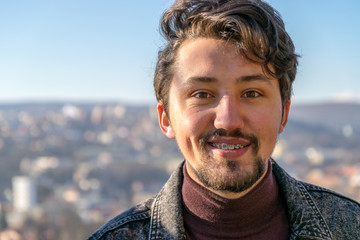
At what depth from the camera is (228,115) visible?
1.42 meters

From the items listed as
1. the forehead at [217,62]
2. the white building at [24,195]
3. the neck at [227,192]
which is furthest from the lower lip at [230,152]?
the white building at [24,195]

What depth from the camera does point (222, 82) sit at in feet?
4.81

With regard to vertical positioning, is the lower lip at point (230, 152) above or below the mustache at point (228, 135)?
below

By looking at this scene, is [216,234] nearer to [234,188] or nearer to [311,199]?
[234,188]

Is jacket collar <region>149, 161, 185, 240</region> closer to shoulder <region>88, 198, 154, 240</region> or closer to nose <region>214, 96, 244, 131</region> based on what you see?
shoulder <region>88, 198, 154, 240</region>

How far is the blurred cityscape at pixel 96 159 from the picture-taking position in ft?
91.9

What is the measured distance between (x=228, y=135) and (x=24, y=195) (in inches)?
1254

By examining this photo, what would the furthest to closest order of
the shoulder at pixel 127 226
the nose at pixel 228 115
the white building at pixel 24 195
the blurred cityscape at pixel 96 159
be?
the white building at pixel 24 195 < the blurred cityscape at pixel 96 159 < the shoulder at pixel 127 226 < the nose at pixel 228 115

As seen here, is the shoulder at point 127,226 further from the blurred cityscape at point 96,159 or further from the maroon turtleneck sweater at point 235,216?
the blurred cityscape at point 96,159

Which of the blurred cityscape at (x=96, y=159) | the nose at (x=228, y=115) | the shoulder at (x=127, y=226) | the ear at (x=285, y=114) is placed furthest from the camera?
the blurred cityscape at (x=96, y=159)

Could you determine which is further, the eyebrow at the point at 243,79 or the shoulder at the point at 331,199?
the shoulder at the point at 331,199

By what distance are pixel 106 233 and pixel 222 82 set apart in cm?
64

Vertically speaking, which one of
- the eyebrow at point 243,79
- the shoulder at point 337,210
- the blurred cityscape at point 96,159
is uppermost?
the eyebrow at point 243,79

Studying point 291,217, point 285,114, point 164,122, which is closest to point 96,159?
point 164,122
